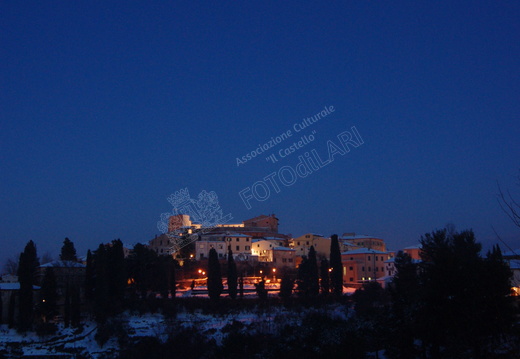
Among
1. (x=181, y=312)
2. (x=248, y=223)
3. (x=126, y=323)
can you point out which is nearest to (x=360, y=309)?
(x=181, y=312)

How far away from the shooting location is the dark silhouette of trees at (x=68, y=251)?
45.7m

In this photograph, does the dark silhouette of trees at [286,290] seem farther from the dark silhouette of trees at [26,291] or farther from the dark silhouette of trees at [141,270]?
the dark silhouette of trees at [26,291]

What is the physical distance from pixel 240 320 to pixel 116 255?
932 cm

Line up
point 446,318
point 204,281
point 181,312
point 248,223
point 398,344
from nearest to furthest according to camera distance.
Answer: point 446,318
point 398,344
point 181,312
point 204,281
point 248,223

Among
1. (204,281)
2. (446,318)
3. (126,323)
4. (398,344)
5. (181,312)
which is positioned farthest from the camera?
(204,281)

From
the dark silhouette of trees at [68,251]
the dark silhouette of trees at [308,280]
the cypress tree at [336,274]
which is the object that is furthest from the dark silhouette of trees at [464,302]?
the dark silhouette of trees at [68,251]

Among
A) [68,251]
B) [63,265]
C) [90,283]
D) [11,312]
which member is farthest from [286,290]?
[68,251]

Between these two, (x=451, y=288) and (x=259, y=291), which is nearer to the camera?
(x=451, y=288)

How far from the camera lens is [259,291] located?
3494 centimetres

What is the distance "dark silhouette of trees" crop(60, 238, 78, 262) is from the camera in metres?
45.7

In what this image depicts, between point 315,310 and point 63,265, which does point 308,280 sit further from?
point 63,265

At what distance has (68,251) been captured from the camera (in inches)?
1839

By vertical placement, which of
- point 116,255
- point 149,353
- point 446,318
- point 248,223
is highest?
point 248,223

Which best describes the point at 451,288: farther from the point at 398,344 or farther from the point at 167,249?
the point at 167,249
